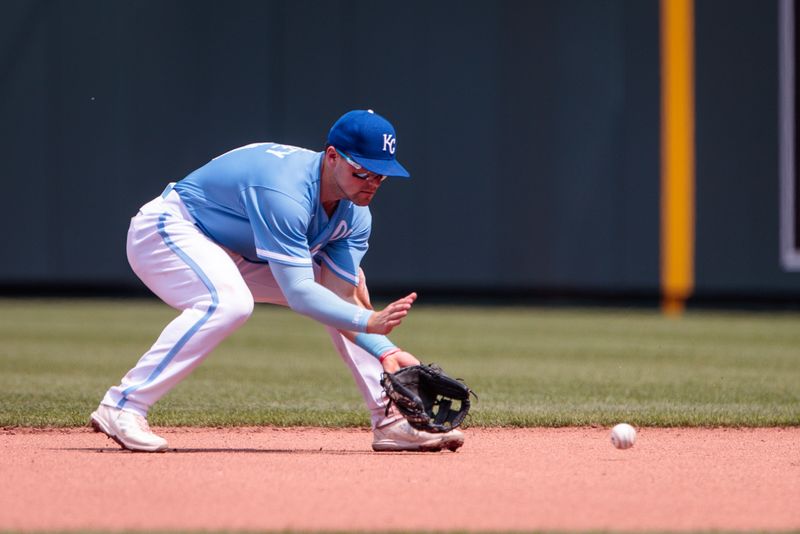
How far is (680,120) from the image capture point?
50.8 feet

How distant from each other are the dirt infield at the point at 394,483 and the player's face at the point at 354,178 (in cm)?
104

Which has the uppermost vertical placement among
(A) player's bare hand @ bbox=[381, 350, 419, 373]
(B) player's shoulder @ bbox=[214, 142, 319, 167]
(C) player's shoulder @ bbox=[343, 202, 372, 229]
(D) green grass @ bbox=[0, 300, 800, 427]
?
(B) player's shoulder @ bbox=[214, 142, 319, 167]

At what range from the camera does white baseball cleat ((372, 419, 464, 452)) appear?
5234mm

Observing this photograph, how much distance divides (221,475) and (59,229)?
12.5 m

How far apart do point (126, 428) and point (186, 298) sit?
56 cm

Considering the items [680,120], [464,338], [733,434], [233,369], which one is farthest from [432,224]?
[733,434]

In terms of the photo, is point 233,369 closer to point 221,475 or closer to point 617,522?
point 221,475

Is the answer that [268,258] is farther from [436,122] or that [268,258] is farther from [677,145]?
[677,145]

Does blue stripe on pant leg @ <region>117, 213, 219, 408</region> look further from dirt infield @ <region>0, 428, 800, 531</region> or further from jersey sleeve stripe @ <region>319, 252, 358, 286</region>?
jersey sleeve stripe @ <region>319, 252, 358, 286</region>

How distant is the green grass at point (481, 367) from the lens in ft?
22.0


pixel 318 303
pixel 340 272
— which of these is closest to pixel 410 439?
pixel 340 272

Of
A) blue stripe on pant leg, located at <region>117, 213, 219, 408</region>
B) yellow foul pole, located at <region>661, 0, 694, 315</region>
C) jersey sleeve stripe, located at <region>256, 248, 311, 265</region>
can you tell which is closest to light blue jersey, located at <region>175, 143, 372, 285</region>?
jersey sleeve stripe, located at <region>256, 248, 311, 265</region>

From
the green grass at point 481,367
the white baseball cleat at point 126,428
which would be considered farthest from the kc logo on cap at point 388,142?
the green grass at point 481,367

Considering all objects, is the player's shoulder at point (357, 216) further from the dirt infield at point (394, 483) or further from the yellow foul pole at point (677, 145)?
the yellow foul pole at point (677, 145)
